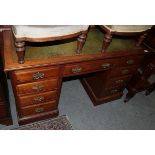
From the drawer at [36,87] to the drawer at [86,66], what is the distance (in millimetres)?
171

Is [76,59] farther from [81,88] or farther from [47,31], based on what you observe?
[81,88]

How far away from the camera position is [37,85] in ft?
5.74

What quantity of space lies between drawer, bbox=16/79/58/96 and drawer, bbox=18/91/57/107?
0.08m

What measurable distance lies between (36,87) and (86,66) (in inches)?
21.3

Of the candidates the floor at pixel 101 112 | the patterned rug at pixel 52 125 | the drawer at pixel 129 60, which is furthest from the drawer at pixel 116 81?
the patterned rug at pixel 52 125

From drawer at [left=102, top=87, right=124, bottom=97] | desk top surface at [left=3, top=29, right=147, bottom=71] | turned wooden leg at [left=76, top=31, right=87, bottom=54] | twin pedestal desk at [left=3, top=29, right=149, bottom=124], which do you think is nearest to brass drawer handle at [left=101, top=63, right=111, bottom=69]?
twin pedestal desk at [left=3, top=29, right=149, bottom=124]

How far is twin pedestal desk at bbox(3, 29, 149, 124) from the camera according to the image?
158cm

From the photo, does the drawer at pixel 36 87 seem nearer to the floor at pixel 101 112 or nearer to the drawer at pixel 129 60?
the floor at pixel 101 112

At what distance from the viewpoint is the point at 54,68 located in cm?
166

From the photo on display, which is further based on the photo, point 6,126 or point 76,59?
point 6,126

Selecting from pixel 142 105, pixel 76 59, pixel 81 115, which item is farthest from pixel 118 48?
pixel 142 105

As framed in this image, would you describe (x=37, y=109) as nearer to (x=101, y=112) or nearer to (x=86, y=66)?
(x=86, y=66)

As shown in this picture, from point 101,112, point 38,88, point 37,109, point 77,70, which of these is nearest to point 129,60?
point 77,70
